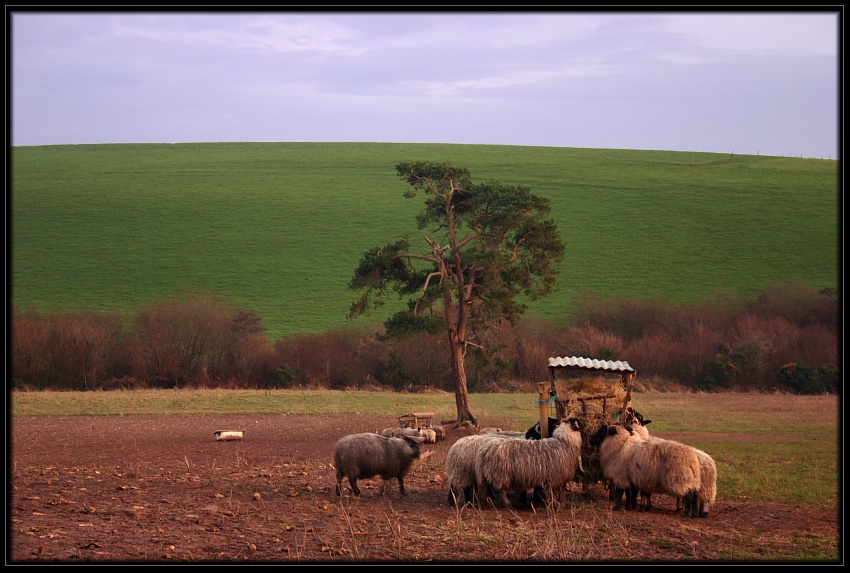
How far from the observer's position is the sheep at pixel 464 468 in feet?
41.0

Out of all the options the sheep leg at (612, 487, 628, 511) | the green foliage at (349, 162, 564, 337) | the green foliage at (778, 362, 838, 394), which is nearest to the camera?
the sheep leg at (612, 487, 628, 511)

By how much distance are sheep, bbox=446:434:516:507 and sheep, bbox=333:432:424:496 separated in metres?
1.39

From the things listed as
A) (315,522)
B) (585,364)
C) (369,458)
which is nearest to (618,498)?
(585,364)

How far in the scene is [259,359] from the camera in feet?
144

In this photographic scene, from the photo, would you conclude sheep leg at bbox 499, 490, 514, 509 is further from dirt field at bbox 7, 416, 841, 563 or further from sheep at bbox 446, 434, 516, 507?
sheep at bbox 446, 434, 516, 507

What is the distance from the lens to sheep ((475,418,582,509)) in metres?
12.3

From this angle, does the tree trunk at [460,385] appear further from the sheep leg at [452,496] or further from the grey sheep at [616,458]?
the sheep leg at [452,496]

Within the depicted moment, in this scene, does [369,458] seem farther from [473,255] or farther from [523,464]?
[473,255]

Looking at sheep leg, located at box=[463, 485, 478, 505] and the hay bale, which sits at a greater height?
the hay bale

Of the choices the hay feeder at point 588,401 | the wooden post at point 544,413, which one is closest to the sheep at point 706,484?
the hay feeder at point 588,401

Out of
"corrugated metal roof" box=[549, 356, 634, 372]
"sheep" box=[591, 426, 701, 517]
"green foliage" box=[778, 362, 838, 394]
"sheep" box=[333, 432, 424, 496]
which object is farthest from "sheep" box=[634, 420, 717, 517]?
"green foliage" box=[778, 362, 838, 394]

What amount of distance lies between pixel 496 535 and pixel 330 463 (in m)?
8.14

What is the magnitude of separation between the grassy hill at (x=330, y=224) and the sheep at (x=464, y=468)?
3834cm

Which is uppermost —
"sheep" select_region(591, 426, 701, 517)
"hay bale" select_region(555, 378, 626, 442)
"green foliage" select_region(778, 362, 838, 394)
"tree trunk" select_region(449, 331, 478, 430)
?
"hay bale" select_region(555, 378, 626, 442)
